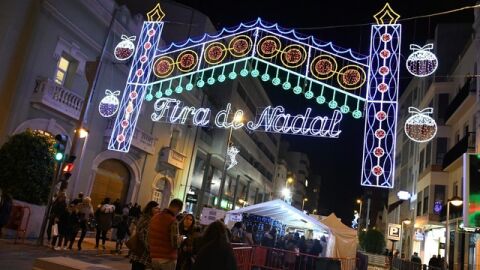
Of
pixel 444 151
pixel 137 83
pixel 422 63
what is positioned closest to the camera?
pixel 422 63

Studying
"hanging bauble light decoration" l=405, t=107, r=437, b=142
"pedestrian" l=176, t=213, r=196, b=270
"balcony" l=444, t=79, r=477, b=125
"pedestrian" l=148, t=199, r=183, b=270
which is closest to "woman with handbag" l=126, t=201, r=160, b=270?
"pedestrian" l=148, t=199, r=183, b=270

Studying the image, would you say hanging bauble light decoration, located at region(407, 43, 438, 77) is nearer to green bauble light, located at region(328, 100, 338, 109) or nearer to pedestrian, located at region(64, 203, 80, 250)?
green bauble light, located at region(328, 100, 338, 109)

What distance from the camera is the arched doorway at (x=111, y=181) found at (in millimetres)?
24625

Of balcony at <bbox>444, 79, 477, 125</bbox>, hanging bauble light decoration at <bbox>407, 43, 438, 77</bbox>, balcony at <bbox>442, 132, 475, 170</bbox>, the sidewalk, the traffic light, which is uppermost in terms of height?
balcony at <bbox>444, 79, 477, 125</bbox>

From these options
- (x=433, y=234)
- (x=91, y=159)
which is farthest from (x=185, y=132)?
(x=433, y=234)

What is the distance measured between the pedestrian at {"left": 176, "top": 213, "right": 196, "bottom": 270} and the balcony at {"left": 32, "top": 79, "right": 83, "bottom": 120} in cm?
1113

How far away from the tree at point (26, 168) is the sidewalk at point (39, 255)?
179 centimetres

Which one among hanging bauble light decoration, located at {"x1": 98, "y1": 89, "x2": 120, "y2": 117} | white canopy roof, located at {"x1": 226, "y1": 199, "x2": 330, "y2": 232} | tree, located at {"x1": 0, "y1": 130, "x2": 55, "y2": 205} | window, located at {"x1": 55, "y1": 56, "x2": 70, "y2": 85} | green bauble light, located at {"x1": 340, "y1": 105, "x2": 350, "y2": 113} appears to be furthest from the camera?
hanging bauble light decoration, located at {"x1": 98, "y1": 89, "x2": 120, "y2": 117}

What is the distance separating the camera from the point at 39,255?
42.3 ft

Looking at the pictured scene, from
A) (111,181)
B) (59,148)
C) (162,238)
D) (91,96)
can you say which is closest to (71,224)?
(59,148)

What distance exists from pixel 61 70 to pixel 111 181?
7.38 m

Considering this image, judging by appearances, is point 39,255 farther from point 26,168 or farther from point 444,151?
point 444,151

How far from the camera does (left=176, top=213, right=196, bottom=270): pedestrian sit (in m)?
9.67

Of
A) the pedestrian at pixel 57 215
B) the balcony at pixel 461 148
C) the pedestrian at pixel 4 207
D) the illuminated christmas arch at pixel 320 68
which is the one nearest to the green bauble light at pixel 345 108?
the illuminated christmas arch at pixel 320 68
